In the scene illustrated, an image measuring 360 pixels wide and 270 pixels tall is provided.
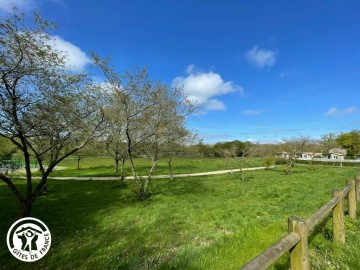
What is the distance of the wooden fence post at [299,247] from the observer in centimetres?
316

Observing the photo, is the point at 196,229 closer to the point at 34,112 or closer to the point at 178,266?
the point at 178,266

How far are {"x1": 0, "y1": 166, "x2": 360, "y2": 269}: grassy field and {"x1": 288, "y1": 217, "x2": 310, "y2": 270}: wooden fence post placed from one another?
1.19 m

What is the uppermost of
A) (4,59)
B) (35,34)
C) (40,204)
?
(35,34)

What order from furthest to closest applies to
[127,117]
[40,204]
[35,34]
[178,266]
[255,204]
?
1. [40,204]
2. [127,117]
3. [255,204]
4. [35,34]
5. [178,266]

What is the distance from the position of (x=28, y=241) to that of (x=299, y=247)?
25.3ft

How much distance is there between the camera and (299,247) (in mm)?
3203

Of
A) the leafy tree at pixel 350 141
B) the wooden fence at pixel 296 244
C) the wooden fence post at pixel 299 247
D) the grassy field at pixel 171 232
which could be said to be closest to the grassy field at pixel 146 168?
the grassy field at pixel 171 232

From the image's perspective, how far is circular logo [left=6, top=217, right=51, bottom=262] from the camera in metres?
7.00

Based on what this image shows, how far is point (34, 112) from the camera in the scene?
8211 mm

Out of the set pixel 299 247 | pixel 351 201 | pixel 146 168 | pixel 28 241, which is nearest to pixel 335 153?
pixel 146 168

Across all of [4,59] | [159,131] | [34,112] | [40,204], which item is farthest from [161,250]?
[40,204]

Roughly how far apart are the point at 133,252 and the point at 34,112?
17.7 feet

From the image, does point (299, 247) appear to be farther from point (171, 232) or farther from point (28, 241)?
point (28, 241)

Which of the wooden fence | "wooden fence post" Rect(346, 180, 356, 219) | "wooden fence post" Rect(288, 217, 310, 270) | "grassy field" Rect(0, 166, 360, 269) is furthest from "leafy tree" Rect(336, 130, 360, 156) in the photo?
"wooden fence post" Rect(288, 217, 310, 270)
